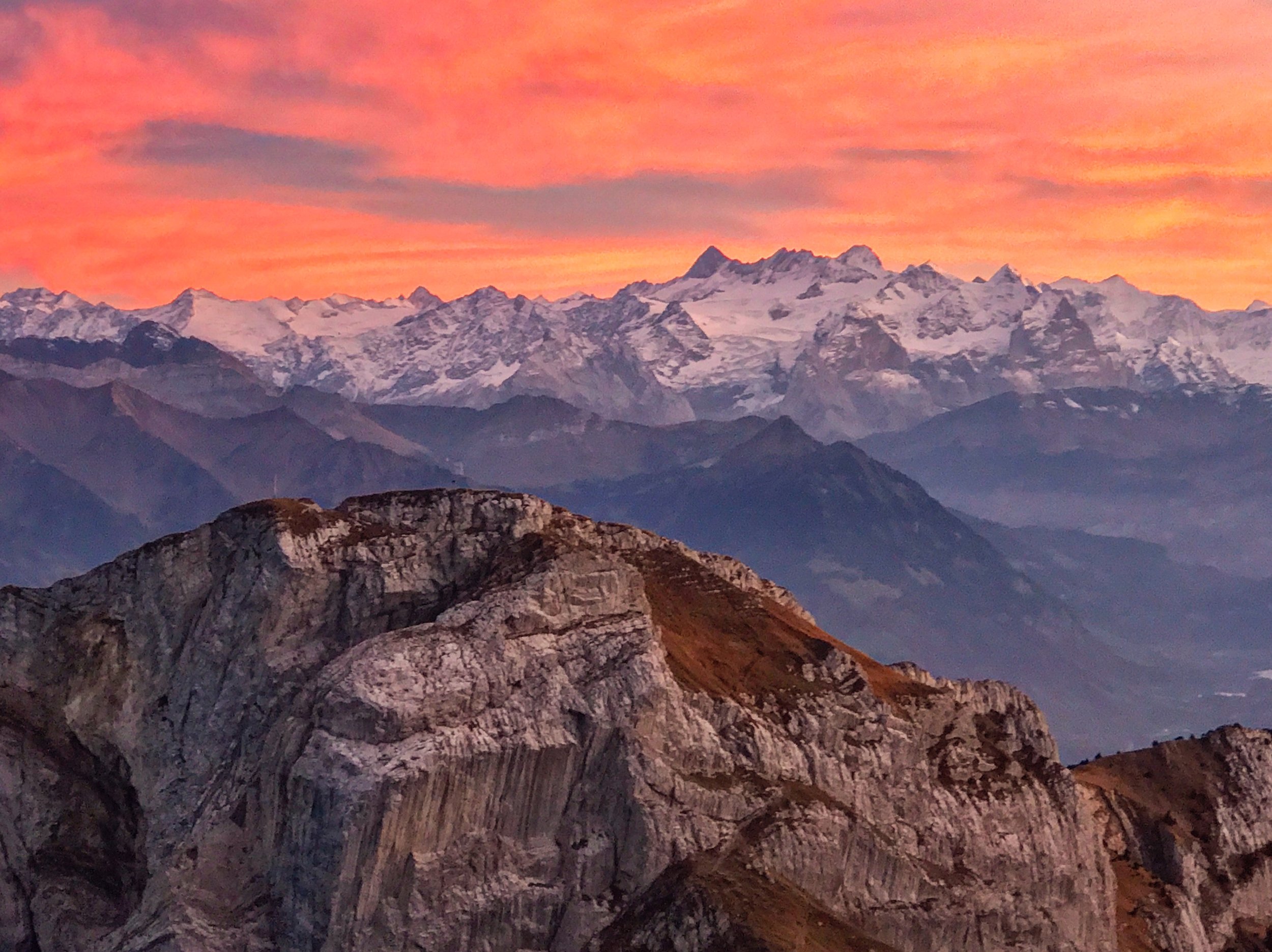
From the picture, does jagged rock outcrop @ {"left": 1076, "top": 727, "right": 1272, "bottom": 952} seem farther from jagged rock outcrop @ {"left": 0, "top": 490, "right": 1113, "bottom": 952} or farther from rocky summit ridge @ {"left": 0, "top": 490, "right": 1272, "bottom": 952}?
jagged rock outcrop @ {"left": 0, "top": 490, "right": 1113, "bottom": 952}

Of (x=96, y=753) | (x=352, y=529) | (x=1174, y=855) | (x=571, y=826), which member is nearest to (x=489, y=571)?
(x=352, y=529)

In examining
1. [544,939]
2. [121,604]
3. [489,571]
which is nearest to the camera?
[544,939]

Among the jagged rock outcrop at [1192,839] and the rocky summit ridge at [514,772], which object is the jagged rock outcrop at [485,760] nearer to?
the rocky summit ridge at [514,772]

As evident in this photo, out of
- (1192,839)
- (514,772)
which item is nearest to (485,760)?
(514,772)

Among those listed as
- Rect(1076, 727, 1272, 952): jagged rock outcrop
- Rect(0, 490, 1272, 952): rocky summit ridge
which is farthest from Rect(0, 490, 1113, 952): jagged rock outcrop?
Rect(1076, 727, 1272, 952): jagged rock outcrop

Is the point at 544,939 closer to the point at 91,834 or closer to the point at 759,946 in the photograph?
the point at 759,946
